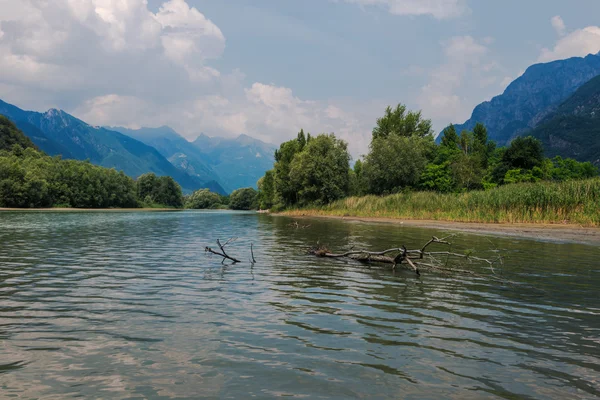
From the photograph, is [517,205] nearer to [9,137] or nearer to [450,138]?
[450,138]

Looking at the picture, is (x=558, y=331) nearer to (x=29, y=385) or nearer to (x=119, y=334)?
(x=119, y=334)

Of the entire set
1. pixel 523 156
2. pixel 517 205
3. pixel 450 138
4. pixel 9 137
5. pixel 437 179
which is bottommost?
pixel 517 205

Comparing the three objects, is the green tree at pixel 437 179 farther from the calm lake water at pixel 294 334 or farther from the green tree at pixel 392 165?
the calm lake water at pixel 294 334

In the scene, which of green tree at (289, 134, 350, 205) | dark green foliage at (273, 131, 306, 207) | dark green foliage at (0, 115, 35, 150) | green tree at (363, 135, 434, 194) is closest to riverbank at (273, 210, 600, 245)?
green tree at (363, 135, 434, 194)

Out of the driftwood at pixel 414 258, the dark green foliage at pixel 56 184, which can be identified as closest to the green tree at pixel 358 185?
the driftwood at pixel 414 258

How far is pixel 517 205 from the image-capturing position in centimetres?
3725

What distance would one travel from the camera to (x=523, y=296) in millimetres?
10953

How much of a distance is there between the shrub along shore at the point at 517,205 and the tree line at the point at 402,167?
2022cm

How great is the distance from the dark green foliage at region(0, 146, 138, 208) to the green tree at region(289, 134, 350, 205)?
7764 centimetres

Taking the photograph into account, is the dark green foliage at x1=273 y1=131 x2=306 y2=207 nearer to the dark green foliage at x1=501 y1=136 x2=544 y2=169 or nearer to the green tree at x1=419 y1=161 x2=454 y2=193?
the green tree at x1=419 y1=161 x2=454 y2=193

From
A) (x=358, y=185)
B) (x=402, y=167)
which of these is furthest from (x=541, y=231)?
(x=358, y=185)

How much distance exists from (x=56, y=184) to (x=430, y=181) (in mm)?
114253

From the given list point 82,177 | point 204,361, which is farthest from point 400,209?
point 82,177

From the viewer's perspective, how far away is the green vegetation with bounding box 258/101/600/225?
3572cm
